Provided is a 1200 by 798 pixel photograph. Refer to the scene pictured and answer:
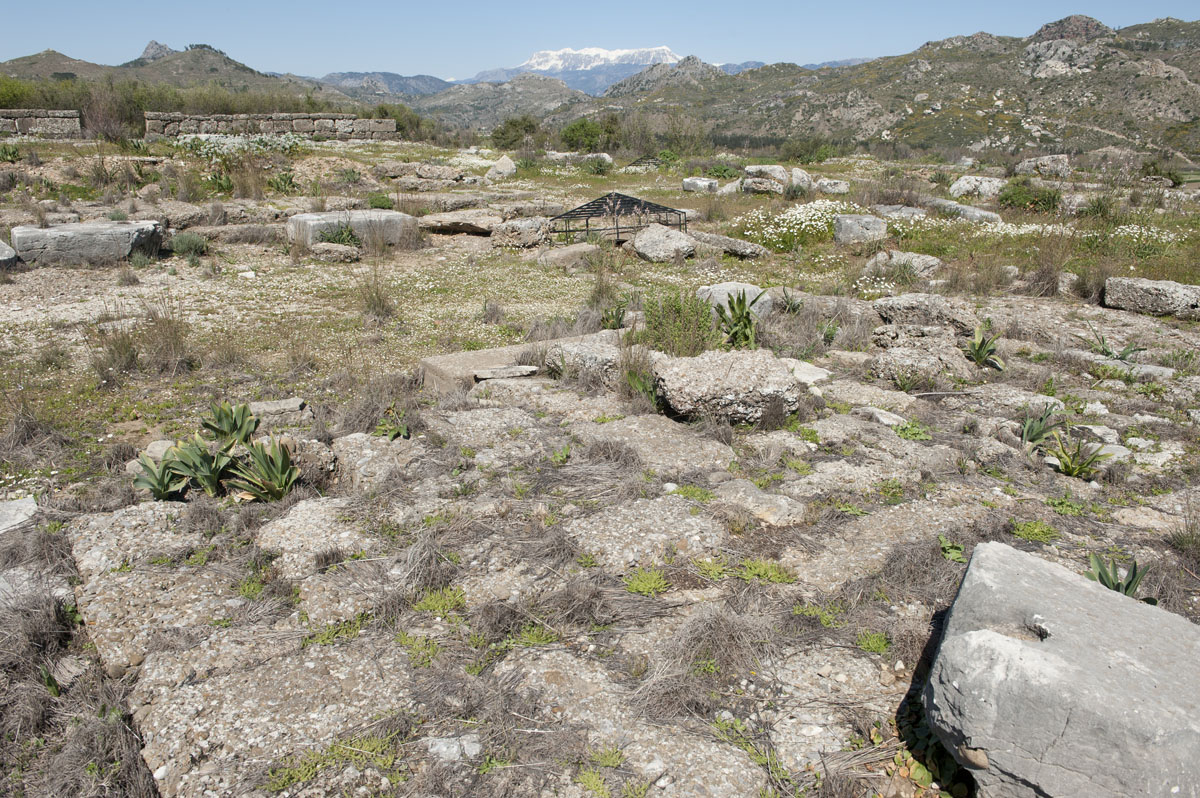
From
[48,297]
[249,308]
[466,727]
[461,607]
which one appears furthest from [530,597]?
[48,297]

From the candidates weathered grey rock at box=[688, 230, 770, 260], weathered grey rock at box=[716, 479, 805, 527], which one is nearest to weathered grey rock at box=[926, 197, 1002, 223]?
weathered grey rock at box=[688, 230, 770, 260]

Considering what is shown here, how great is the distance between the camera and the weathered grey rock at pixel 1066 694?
194 cm

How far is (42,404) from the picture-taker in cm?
602

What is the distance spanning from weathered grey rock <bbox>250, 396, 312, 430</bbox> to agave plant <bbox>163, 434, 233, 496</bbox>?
0.96 metres

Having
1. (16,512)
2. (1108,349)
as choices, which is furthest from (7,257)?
(1108,349)

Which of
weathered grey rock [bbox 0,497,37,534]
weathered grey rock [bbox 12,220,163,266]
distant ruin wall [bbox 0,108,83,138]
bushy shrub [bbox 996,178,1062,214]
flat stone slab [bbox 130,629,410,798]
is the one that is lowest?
flat stone slab [bbox 130,629,410,798]

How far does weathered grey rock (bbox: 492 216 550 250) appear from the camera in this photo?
43.7ft

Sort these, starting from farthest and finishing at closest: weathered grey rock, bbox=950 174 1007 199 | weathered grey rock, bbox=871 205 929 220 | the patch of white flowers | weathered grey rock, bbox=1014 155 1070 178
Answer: weathered grey rock, bbox=1014 155 1070 178 → weathered grey rock, bbox=950 174 1007 199 → weathered grey rock, bbox=871 205 929 220 → the patch of white flowers

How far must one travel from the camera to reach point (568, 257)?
12.1m

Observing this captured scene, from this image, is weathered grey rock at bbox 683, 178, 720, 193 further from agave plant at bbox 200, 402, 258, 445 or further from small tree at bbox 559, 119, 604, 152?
agave plant at bbox 200, 402, 258, 445

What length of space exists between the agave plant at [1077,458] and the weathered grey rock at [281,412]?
19.3 ft

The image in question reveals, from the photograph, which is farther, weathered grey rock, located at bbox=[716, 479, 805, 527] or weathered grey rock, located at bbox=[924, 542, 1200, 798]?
weathered grey rock, located at bbox=[716, 479, 805, 527]

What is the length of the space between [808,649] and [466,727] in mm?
1584

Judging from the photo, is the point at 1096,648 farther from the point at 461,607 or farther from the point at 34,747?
the point at 34,747
